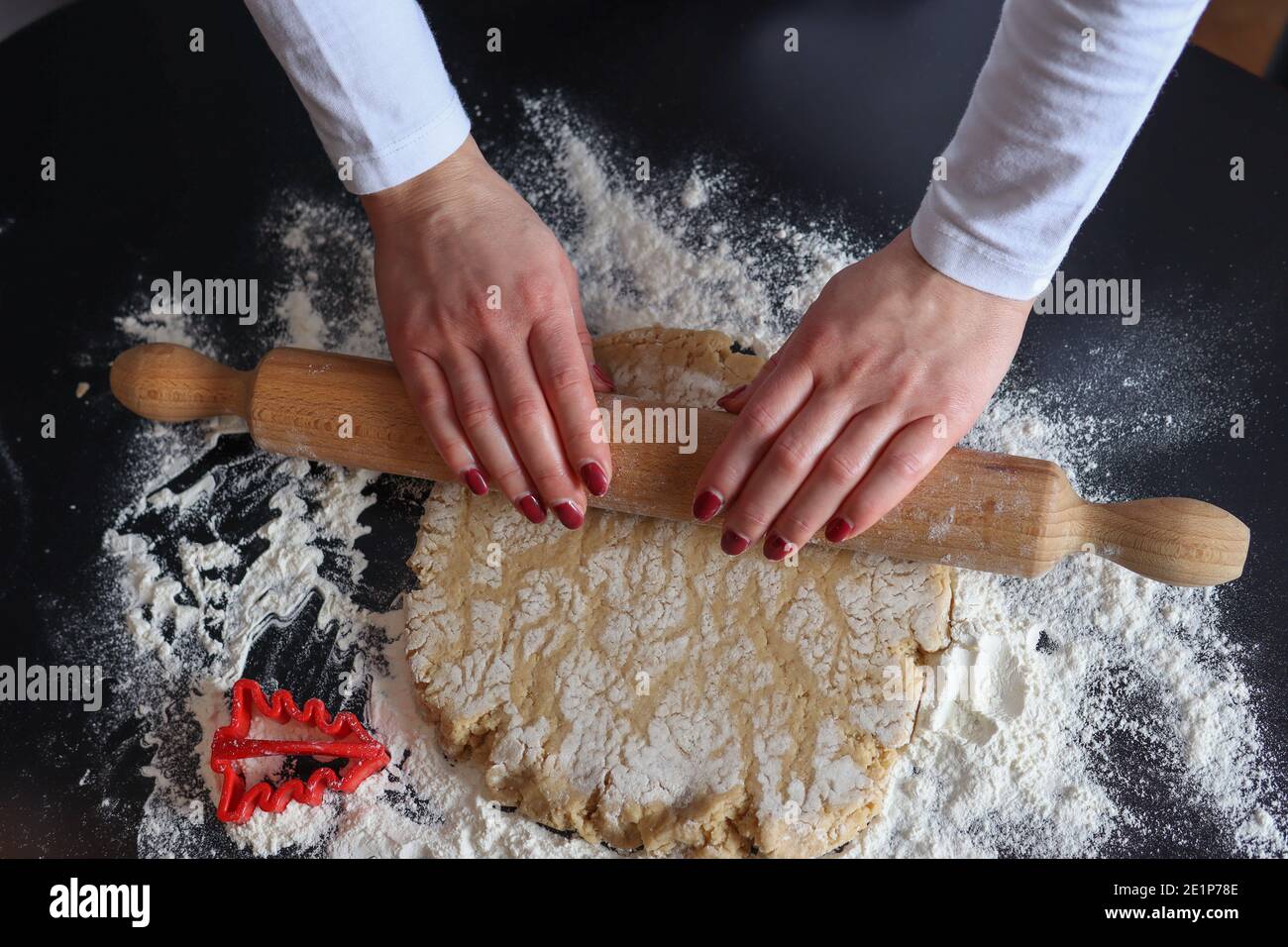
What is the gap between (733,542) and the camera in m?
1.35

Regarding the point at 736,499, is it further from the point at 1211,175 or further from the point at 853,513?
the point at 1211,175

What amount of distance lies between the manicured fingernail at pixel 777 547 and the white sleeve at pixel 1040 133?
410 mm

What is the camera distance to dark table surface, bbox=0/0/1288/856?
1.58 metres

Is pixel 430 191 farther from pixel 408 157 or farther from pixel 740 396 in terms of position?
pixel 740 396

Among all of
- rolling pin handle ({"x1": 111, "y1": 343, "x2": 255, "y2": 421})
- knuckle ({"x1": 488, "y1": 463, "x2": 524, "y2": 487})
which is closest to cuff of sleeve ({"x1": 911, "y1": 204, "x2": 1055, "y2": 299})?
knuckle ({"x1": 488, "y1": 463, "x2": 524, "y2": 487})

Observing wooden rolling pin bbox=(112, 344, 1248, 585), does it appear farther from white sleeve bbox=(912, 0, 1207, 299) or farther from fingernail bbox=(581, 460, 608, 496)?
white sleeve bbox=(912, 0, 1207, 299)

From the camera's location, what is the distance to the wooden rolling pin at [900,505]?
Answer: 1.34m

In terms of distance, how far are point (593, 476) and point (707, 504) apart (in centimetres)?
16

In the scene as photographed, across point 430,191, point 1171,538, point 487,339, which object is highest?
point 430,191

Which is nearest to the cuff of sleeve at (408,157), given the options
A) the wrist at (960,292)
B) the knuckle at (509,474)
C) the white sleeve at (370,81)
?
the white sleeve at (370,81)

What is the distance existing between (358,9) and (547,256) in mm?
398

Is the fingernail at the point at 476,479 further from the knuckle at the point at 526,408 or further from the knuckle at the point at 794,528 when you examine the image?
the knuckle at the point at 794,528

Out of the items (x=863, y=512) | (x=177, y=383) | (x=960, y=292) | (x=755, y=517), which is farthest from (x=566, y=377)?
(x=177, y=383)

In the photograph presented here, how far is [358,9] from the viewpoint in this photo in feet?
4.31
